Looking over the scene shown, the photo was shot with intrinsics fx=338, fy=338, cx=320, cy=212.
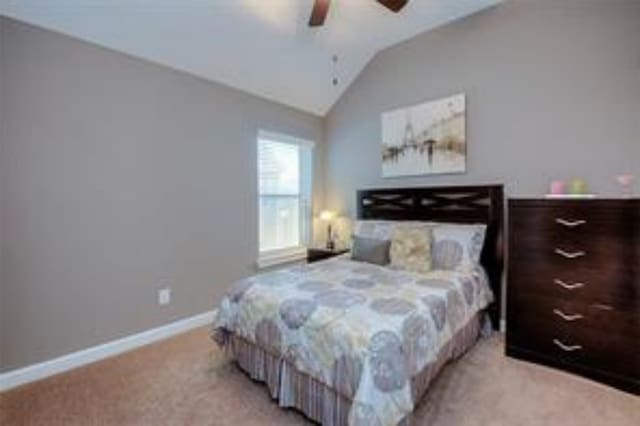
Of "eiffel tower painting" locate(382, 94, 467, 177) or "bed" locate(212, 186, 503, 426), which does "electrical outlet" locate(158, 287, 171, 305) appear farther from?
"eiffel tower painting" locate(382, 94, 467, 177)

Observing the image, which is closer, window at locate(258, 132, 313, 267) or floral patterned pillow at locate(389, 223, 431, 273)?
floral patterned pillow at locate(389, 223, 431, 273)

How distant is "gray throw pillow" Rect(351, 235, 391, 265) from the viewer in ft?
10.2

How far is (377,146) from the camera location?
4.02 m

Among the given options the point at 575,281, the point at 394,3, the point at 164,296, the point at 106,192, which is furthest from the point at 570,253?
the point at 106,192

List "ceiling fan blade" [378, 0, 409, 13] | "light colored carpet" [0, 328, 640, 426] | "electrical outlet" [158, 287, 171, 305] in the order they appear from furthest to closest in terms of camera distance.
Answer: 1. "electrical outlet" [158, 287, 171, 305]
2. "ceiling fan blade" [378, 0, 409, 13]
3. "light colored carpet" [0, 328, 640, 426]

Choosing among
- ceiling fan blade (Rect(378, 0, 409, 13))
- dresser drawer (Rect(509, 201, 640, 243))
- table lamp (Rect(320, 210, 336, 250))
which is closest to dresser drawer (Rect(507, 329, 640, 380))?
dresser drawer (Rect(509, 201, 640, 243))

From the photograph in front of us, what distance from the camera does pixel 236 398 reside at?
210 centimetres

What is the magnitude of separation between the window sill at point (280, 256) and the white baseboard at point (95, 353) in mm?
815

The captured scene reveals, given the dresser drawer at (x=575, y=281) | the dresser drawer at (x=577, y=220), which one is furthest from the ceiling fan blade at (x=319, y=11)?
the dresser drawer at (x=575, y=281)

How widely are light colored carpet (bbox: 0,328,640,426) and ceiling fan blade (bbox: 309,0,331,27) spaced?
102 inches

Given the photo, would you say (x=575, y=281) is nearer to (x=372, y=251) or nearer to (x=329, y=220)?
(x=372, y=251)

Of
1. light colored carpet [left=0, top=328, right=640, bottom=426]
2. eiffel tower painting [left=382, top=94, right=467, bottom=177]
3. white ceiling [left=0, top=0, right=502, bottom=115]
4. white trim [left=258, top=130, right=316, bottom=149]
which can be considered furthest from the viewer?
white trim [left=258, top=130, right=316, bottom=149]

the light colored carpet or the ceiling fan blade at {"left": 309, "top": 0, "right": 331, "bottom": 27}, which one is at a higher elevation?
the ceiling fan blade at {"left": 309, "top": 0, "right": 331, "bottom": 27}

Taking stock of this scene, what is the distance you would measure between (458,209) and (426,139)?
81cm
